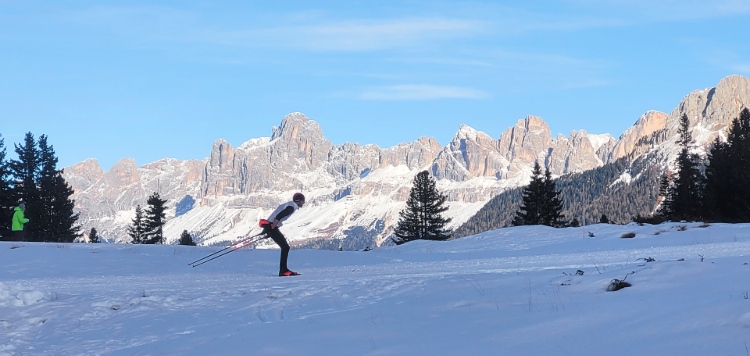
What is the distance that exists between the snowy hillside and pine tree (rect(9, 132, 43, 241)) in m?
40.8

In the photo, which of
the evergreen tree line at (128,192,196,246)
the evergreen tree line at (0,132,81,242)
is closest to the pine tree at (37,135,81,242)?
the evergreen tree line at (0,132,81,242)

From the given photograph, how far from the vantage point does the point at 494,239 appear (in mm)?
29891

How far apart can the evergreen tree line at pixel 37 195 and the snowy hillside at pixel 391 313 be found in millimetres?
40582

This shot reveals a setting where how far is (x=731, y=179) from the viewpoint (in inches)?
2025

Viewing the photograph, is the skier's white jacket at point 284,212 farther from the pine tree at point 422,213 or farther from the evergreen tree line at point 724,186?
the pine tree at point 422,213

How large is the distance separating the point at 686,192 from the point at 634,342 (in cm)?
6506

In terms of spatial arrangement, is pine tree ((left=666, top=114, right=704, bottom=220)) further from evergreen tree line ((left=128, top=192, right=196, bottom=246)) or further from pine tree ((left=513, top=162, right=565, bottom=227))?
evergreen tree line ((left=128, top=192, right=196, bottom=246))

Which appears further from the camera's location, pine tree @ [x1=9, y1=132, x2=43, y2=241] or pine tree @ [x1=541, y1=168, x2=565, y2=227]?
pine tree @ [x1=541, y1=168, x2=565, y2=227]

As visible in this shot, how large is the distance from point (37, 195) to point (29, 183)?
1.69m

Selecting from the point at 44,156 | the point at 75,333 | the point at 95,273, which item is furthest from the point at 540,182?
the point at 75,333

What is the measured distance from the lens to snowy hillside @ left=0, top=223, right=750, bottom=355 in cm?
685

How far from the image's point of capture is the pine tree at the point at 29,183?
5341 cm

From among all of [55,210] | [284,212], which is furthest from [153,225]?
[284,212]

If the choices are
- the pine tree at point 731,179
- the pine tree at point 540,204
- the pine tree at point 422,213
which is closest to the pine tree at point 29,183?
the pine tree at point 422,213
